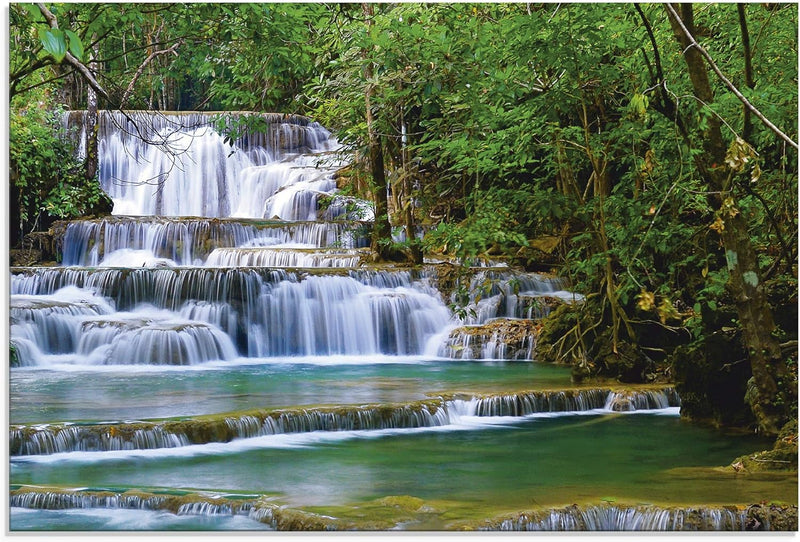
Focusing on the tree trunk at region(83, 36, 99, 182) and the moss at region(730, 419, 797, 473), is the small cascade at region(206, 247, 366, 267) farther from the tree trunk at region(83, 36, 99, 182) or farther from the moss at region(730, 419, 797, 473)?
the moss at region(730, 419, 797, 473)

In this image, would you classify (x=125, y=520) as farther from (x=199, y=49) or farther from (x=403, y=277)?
(x=403, y=277)

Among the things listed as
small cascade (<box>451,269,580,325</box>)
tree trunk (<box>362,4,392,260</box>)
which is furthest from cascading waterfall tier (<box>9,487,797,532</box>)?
tree trunk (<box>362,4,392,260</box>)

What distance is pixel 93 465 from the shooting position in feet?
16.6

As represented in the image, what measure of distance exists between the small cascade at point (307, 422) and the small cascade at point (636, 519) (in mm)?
2309

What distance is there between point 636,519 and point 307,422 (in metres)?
2.60

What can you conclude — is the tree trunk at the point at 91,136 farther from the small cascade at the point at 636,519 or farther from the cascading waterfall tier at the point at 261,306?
the small cascade at the point at 636,519

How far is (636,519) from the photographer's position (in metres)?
4.06

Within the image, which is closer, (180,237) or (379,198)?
(379,198)

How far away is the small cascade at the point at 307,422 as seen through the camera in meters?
5.40

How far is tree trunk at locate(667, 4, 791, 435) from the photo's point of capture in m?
4.68

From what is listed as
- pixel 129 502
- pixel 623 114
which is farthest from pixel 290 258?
pixel 129 502

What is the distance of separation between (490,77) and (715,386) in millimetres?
2660

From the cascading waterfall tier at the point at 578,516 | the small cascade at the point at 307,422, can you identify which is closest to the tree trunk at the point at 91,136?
the small cascade at the point at 307,422

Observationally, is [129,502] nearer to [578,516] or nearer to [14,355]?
[578,516]
